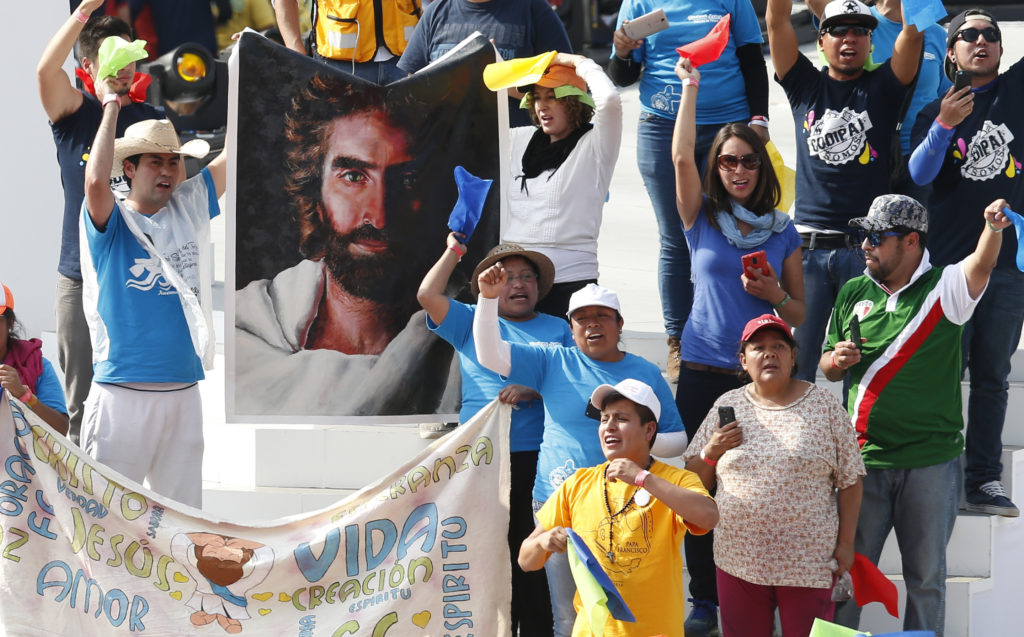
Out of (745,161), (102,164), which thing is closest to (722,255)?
(745,161)

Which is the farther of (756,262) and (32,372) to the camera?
(32,372)

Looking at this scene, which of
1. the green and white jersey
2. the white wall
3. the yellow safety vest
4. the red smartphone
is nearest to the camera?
the green and white jersey

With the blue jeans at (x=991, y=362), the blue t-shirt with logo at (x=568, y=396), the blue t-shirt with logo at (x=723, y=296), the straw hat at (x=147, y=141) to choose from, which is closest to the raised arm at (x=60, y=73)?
the straw hat at (x=147, y=141)

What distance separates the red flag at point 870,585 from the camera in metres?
4.33

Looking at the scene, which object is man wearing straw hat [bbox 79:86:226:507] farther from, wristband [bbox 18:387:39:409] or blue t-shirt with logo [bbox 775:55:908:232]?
blue t-shirt with logo [bbox 775:55:908:232]

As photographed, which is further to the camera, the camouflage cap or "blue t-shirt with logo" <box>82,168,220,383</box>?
"blue t-shirt with logo" <box>82,168,220,383</box>

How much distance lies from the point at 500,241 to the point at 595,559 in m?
1.76

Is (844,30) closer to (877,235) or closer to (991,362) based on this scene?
(877,235)

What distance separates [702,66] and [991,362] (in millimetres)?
1692

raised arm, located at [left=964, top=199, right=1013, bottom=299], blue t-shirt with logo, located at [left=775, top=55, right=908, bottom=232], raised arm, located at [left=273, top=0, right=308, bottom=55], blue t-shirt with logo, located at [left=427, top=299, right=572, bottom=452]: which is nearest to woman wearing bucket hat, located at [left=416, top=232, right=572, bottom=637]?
blue t-shirt with logo, located at [left=427, top=299, right=572, bottom=452]

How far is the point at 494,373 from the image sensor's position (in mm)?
4691

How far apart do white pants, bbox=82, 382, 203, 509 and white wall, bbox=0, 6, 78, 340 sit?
248 centimetres

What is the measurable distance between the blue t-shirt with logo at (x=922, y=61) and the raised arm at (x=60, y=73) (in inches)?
126

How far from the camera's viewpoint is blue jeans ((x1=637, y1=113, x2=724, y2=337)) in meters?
5.70
